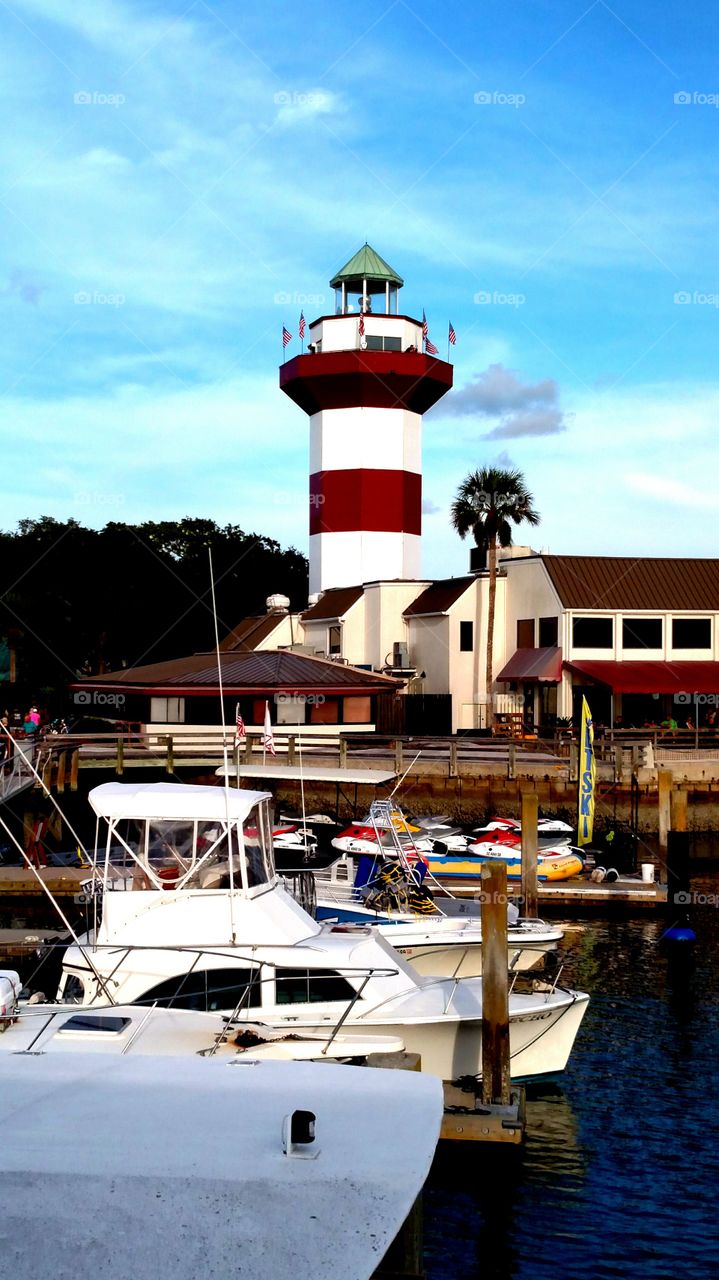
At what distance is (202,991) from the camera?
603 inches

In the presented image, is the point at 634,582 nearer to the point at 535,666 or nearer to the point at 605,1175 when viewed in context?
the point at 535,666

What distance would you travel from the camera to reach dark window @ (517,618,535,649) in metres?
54.9

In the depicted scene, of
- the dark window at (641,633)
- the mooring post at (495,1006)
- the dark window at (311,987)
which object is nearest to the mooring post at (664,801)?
the dark window at (641,633)

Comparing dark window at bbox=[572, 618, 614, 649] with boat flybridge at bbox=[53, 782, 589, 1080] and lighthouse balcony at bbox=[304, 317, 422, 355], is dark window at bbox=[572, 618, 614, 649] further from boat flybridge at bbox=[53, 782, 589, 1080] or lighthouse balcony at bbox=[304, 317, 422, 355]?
boat flybridge at bbox=[53, 782, 589, 1080]

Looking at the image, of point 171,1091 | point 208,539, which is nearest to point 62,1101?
point 171,1091

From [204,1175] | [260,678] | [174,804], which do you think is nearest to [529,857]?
[174,804]

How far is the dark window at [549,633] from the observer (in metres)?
53.1

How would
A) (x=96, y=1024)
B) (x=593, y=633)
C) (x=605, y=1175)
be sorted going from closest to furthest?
(x=96, y=1024)
(x=605, y=1175)
(x=593, y=633)

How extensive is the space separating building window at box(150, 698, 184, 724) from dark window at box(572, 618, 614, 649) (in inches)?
644

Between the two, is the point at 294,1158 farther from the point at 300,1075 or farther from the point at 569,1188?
the point at 569,1188

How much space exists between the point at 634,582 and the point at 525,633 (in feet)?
16.9

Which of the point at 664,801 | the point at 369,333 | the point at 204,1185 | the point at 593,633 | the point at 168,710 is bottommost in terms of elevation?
the point at 664,801

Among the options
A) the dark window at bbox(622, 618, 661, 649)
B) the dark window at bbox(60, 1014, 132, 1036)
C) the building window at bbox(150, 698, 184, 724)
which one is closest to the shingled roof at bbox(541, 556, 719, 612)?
the dark window at bbox(622, 618, 661, 649)

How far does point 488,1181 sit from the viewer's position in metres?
14.6
